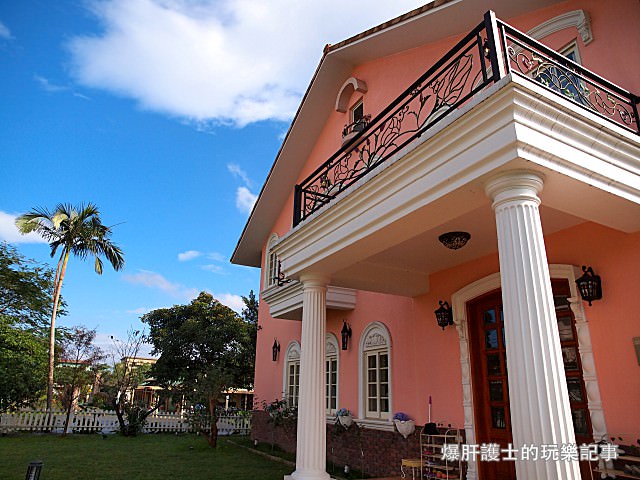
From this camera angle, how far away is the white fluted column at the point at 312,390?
5.39 meters

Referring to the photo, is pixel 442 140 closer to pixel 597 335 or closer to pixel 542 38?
pixel 597 335

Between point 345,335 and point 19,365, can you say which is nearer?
point 345,335

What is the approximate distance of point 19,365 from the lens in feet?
46.7

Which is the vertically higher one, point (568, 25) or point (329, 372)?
point (568, 25)

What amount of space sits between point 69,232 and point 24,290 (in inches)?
105

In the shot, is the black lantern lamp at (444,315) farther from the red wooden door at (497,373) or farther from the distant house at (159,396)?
the distant house at (159,396)

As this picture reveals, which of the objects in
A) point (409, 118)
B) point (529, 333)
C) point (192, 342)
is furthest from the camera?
point (192, 342)

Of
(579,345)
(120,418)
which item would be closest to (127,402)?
(120,418)

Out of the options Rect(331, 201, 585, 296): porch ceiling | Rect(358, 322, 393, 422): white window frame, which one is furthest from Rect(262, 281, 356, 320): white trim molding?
Rect(331, 201, 585, 296): porch ceiling

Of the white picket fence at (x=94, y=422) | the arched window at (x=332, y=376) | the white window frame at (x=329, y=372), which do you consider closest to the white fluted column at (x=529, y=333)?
the white window frame at (x=329, y=372)

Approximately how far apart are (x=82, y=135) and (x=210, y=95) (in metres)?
6.20

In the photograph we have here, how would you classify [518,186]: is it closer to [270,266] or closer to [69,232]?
[270,266]

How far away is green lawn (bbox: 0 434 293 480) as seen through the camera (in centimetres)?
788

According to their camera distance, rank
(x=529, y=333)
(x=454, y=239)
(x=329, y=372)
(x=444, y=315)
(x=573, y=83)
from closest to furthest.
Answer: (x=529, y=333) < (x=573, y=83) < (x=454, y=239) < (x=444, y=315) < (x=329, y=372)
